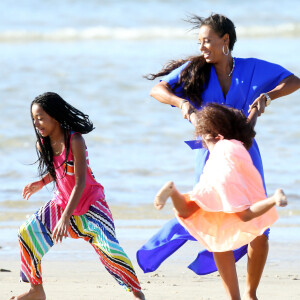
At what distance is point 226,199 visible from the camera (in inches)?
151

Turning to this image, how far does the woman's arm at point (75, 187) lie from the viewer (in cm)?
424

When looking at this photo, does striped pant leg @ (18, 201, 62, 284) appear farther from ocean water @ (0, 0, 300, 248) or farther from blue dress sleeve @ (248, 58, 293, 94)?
ocean water @ (0, 0, 300, 248)

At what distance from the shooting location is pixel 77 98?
1311 centimetres

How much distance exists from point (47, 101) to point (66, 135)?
22cm

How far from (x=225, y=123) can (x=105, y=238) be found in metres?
0.90

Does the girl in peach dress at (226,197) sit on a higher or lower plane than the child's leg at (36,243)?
higher

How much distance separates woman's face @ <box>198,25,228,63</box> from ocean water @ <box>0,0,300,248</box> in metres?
0.71

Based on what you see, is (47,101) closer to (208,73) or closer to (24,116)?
(208,73)

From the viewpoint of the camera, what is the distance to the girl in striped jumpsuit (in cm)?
436

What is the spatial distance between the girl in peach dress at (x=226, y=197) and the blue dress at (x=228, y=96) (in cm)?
33

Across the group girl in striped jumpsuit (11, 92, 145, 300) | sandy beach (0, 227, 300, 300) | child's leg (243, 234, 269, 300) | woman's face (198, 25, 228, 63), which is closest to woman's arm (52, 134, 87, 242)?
girl in striped jumpsuit (11, 92, 145, 300)

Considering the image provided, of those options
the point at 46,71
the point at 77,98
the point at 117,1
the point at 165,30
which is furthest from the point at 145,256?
the point at 117,1

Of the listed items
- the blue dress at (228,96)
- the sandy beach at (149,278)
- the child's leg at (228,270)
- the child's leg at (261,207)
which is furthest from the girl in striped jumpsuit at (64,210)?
the child's leg at (261,207)

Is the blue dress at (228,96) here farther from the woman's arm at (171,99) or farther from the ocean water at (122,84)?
the ocean water at (122,84)
